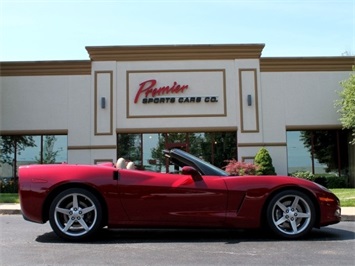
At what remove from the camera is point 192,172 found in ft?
19.1

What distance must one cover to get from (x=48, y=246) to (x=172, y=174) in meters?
1.81

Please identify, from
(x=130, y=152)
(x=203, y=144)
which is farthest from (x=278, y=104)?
(x=130, y=152)

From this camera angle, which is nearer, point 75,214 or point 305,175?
point 75,214

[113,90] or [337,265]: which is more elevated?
[113,90]

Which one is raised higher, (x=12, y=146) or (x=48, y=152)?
(x=12, y=146)

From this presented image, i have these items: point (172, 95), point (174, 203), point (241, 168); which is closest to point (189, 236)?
point (174, 203)

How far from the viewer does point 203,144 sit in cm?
2003

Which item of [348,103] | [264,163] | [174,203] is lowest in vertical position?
[174,203]

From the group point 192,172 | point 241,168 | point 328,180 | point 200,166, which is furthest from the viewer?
point 328,180

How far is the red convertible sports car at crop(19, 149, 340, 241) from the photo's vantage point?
5.73 m

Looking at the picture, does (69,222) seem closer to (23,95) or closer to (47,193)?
(47,193)

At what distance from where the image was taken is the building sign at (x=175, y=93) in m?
19.8

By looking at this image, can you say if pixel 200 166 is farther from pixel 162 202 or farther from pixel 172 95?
pixel 172 95

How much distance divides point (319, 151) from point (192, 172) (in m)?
15.7
